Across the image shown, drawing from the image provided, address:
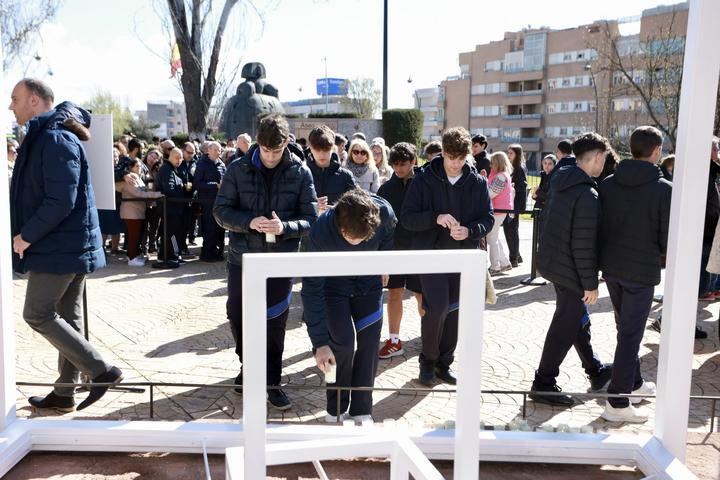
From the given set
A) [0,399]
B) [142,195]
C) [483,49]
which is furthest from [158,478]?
[483,49]

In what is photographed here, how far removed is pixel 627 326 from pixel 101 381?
3.34 m

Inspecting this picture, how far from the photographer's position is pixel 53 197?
12.4 ft

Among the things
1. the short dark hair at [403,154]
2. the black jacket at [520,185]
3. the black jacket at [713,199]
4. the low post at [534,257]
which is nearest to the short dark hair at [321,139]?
the short dark hair at [403,154]

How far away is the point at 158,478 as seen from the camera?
3227mm

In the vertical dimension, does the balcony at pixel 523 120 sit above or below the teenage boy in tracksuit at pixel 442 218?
above

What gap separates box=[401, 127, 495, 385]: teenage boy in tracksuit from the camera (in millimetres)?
4762

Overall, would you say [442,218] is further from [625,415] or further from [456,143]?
[625,415]

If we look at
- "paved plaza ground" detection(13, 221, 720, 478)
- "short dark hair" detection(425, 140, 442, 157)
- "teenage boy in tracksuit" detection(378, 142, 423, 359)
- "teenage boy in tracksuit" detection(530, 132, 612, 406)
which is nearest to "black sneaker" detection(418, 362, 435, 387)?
"paved plaza ground" detection(13, 221, 720, 478)

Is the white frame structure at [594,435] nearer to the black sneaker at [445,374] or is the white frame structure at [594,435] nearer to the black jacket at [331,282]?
the black jacket at [331,282]

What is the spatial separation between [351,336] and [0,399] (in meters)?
1.84

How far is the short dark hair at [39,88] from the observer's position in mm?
3973

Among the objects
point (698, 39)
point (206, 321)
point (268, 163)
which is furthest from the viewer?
point (206, 321)

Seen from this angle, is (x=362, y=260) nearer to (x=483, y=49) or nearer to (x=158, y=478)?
(x=158, y=478)

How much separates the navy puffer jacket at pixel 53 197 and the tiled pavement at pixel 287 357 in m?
1.07
